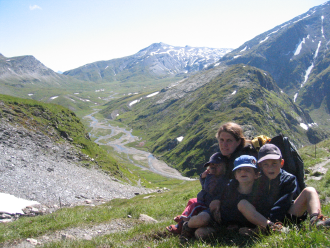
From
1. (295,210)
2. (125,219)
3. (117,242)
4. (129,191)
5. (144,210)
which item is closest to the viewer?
(295,210)

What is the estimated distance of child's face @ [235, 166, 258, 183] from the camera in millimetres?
6156

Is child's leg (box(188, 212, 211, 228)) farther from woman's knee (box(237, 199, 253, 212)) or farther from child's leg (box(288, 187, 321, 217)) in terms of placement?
child's leg (box(288, 187, 321, 217))

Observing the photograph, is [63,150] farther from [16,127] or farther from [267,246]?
[267,246]

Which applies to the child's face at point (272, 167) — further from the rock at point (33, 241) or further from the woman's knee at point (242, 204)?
the rock at point (33, 241)

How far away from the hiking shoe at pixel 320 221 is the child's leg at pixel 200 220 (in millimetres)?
2641

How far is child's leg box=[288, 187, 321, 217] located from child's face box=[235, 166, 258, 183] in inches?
47.5

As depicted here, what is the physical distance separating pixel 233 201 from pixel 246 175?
0.92 meters

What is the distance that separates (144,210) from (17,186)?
57.3ft

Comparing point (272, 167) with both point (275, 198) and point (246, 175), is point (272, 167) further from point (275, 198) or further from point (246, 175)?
point (275, 198)

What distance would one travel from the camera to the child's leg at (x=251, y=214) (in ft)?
18.5

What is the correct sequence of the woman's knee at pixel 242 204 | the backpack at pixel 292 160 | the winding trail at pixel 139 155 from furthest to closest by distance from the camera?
the winding trail at pixel 139 155
the backpack at pixel 292 160
the woman's knee at pixel 242 204

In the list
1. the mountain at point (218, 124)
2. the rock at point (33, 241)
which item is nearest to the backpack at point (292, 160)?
the rock at point (33, 241)

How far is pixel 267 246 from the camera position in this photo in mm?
4406

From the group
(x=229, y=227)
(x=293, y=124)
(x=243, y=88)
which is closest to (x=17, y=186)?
(x=229, y=227)
